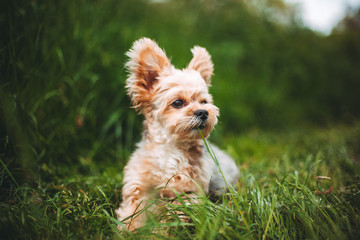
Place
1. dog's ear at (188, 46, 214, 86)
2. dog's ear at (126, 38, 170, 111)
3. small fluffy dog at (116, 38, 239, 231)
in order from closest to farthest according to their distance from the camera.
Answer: small fluffy dog at (116, 38, 239, 231), dog's ear at (126, 38, 170, 111), dog's ear at (188, 46, 214, 86)

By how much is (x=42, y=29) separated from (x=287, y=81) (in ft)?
25.4

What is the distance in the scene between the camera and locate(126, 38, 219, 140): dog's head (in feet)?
8.09

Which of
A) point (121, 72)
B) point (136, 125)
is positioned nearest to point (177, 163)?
point (136, 125)

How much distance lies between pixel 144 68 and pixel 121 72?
74.0 inches

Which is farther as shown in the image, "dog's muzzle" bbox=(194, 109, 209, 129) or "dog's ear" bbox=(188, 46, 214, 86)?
"dog's ear" bbox=(188, 46, 214, 86)

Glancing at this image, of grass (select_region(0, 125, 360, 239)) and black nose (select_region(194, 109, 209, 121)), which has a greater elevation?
black nose (select_region(194, 109, 209, 121))

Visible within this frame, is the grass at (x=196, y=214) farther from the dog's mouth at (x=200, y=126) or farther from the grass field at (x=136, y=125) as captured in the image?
the dog's mouth at (x=200, y=126)

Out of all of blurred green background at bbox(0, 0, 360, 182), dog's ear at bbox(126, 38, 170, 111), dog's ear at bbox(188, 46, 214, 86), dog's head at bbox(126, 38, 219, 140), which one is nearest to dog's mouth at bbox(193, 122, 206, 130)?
dog's head at bbox(126, 38, 219, 140)

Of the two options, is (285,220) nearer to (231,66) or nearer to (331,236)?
(331,236)

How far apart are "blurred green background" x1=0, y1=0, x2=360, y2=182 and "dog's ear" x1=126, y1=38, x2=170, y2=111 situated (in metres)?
0.60

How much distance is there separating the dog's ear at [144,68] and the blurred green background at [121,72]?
60cm

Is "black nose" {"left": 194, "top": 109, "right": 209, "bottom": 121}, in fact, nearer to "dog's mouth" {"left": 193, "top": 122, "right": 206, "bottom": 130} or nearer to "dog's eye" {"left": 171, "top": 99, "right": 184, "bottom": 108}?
"dog's mouth" {"left": 193, "top": 122, "right": 206, "bottom": 130}

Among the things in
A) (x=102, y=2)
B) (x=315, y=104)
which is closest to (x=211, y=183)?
(x=102, y=2)

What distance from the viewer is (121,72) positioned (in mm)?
4402
